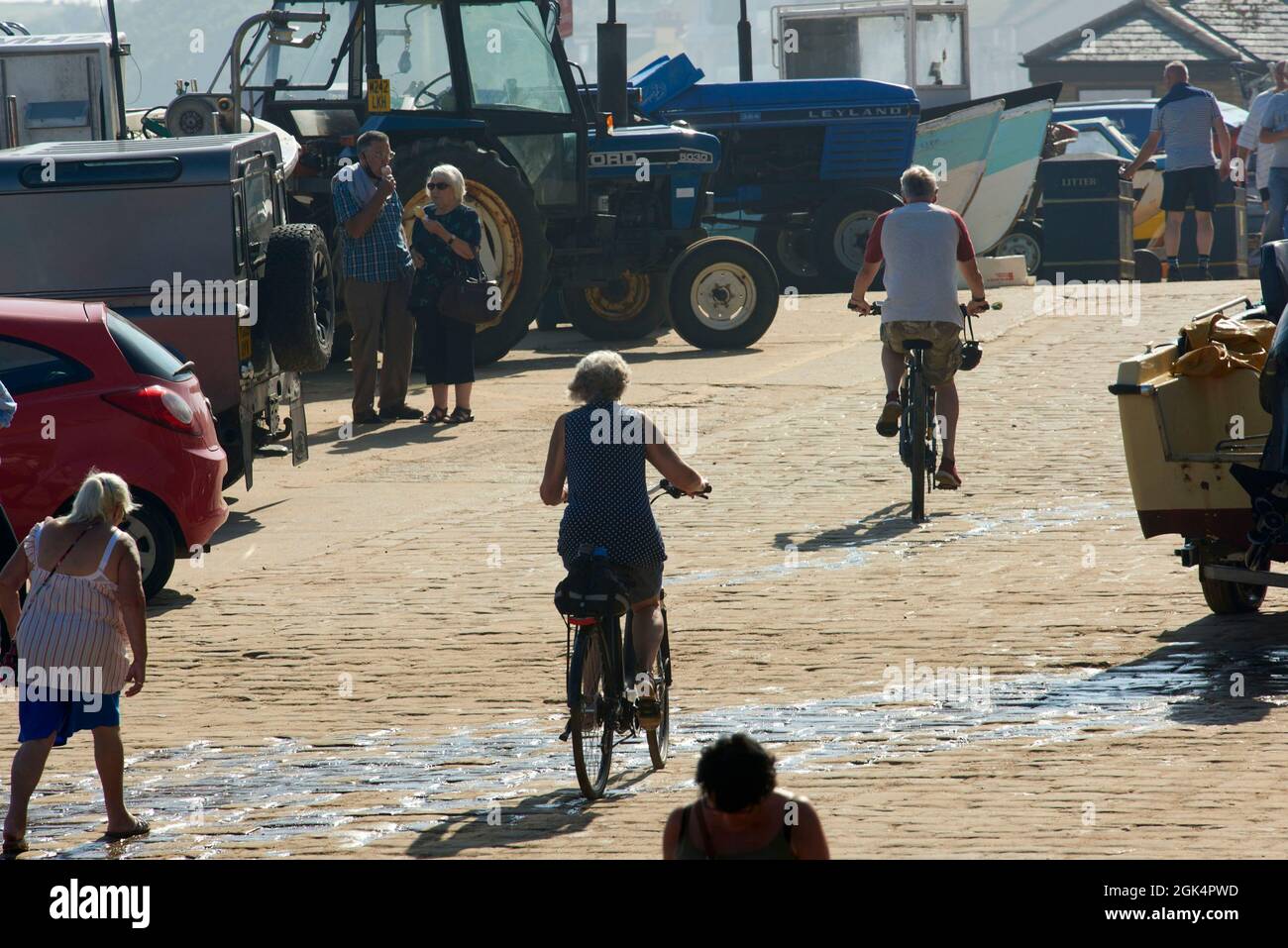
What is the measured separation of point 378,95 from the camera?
18328 mm

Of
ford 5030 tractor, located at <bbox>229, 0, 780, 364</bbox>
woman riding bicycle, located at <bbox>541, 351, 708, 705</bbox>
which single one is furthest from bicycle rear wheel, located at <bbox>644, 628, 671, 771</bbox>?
ford 5030 tractor, located at <bbox>229, 0, 780, 364</bbox>

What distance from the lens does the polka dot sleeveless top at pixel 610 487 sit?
7.35 meters

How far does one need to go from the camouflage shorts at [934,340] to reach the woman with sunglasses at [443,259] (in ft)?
14.2

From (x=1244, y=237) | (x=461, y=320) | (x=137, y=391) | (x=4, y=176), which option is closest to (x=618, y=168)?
(x=461, y=320)

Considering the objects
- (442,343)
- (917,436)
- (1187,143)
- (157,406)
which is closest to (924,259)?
(917,436)

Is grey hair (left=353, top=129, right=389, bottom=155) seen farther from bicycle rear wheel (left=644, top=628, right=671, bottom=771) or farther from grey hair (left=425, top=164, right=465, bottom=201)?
bicycle rear wheel (left=644, top=628, right=671, bottom=771)

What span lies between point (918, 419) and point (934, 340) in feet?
1.75

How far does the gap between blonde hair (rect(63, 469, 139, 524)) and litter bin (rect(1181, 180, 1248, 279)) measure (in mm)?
23471

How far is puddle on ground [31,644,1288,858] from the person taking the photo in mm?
6961

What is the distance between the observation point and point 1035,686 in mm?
8383
